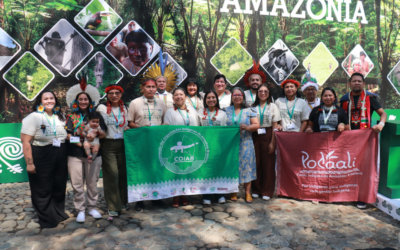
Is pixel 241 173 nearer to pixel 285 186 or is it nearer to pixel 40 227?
pixel 285 186

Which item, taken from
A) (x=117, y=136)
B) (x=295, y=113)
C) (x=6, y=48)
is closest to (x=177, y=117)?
(x=117, y=136)

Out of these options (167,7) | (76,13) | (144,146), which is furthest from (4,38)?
(144,146)

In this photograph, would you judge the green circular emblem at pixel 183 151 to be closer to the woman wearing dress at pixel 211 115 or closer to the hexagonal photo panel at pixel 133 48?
the woman wearing dress at pixel 211 115

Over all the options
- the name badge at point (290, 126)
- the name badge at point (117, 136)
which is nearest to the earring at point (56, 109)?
the name badge at point (117, 136)

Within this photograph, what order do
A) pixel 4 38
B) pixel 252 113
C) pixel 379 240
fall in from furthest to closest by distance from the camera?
pixel 4 38
pixel 252 113
pixel 379 240

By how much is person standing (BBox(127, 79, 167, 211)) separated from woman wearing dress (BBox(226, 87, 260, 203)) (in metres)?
1.04

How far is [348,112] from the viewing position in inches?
168

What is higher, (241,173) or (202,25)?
(202,25)

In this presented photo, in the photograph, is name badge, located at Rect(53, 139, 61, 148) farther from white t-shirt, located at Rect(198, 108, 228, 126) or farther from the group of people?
white t-shirt, located at Rect(198, 108, 228, 126)

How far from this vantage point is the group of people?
3465 mm

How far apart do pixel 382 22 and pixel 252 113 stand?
17.0 feet

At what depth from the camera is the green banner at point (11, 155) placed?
540 cm

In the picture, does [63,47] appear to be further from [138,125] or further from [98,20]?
[138,125]

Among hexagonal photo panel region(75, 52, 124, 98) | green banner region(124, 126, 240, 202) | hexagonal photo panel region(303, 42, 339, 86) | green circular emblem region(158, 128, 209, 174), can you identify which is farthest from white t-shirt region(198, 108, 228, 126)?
hexagonal photo panel region(303, 42, 339, 86)
